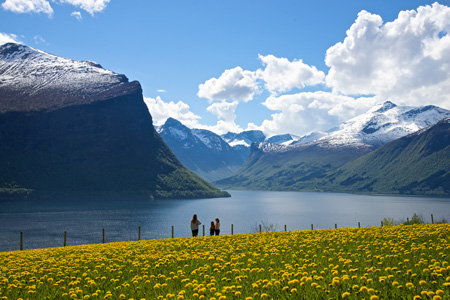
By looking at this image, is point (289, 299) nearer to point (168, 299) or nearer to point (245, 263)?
point (168, 299)

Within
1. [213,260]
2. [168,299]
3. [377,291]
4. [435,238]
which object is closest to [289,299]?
[377,291]

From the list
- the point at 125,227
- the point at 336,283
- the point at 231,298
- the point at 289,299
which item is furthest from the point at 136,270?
the point at 125,227

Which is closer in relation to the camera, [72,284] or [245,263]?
[72,284]

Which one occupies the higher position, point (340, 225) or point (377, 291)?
point (377, 291)

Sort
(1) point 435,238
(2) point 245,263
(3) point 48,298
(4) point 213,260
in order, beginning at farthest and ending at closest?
(1) point 435,238 → (4) point 213,260 → (2) point 245,263 → (3) point 48,298

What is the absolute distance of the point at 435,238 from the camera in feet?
57.3

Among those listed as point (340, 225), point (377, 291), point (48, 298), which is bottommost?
point (340, 225)

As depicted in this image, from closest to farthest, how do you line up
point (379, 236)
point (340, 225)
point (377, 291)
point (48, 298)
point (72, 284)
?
1. point (377, 291)
2. point (48, 298)
3. point (72, 284)
4. point (379, 236)
5. point (340, 225)

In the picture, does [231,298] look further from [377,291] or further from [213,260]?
[213,260]

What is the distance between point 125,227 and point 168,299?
11734cm

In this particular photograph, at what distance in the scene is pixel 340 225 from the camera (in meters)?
117

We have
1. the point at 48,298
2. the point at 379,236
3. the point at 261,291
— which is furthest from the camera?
the point at 379,236

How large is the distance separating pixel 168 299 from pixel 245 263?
5518 mm

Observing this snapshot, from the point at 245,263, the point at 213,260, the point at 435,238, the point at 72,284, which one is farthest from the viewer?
the point at 435,238
